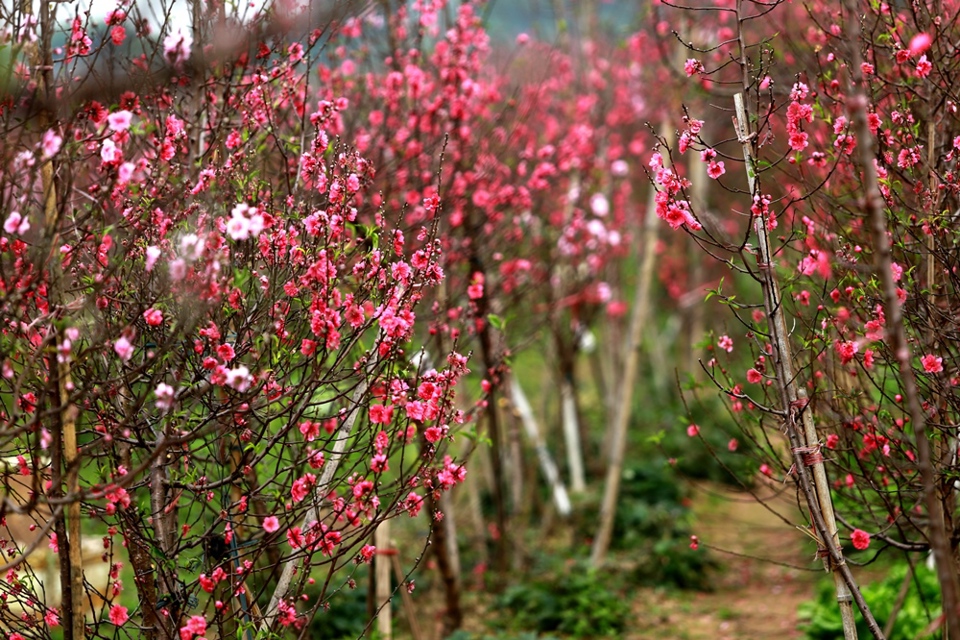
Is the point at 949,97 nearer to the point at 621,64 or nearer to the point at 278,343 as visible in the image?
the point at 278,343

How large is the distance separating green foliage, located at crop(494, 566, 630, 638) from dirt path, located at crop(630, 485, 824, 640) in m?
0.28

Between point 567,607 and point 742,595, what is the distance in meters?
1.92

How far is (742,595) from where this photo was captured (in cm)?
857

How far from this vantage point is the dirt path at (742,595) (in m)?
7.54

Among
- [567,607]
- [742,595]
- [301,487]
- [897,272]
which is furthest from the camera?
[742,595]

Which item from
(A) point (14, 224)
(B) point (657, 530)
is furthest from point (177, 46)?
(B) point (657, 530)

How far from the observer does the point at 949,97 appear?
385 cm

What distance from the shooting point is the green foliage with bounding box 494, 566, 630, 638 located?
7543mm

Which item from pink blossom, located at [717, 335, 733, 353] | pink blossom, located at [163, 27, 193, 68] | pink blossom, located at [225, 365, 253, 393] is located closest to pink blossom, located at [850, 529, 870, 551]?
pink blossom, located at [717, 335, 733, 353]

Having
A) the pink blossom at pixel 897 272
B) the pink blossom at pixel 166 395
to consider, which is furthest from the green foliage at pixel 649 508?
the pink blossom at pixel 166 395

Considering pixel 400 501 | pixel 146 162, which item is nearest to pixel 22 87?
pixel 146 162

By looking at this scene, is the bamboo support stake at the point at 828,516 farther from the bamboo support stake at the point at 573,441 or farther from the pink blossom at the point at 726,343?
the bamboo support stake at the point at 573,441

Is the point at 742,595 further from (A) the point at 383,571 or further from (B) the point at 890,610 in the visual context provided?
(A) the point at 383,571

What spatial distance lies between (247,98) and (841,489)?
3.48 metres
